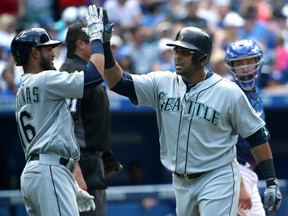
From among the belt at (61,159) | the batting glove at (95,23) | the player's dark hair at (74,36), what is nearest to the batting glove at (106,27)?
the batting glove at (95,23)

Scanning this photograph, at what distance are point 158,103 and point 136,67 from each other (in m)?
5.97

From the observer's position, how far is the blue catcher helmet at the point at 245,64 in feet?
24.7

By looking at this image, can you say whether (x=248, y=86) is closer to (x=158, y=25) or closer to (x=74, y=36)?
(x=74, y=36)

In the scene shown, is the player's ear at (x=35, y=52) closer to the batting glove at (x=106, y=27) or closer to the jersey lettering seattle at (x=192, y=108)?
the batting glove at (x=106, y=27)

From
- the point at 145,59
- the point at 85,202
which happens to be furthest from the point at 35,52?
the point at 145,59

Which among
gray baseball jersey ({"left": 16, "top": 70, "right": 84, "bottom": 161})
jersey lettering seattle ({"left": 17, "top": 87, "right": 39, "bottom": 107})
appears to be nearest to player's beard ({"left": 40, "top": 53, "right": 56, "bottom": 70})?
gray baseball jersey ({"left": 16, "top": 70, "right": 84, "bottom": 161})

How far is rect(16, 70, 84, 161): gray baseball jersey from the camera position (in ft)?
20.4

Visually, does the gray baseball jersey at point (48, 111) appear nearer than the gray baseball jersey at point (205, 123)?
Yes

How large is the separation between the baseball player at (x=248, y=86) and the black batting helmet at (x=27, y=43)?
182cm

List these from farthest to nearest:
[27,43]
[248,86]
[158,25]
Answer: [158,25] < [248,86] < [27,43]

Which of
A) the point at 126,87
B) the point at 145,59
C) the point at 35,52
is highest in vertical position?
the point at 35,52

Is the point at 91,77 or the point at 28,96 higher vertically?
the point at 91,77

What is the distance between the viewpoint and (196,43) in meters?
6.64

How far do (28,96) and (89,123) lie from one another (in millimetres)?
1010
